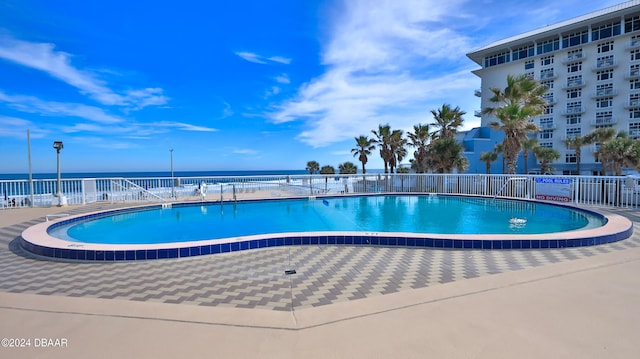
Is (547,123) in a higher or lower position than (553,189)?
higher

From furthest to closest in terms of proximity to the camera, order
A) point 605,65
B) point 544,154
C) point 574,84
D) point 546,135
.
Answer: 1. point 546,135
2. point 574,84
3. point 605,65
4. point 544,154

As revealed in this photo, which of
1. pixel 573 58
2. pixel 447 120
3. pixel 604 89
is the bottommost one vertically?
pixel 447 120

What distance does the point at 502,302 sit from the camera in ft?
8.11

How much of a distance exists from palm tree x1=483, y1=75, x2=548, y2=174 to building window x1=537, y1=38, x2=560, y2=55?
2874 cm

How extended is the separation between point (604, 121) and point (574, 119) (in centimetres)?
259

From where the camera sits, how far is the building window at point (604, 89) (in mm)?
31516

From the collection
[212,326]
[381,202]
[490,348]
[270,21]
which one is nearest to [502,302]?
[490,348]

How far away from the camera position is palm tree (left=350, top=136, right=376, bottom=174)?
82.2 ft

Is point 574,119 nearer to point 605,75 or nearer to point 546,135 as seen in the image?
point 546,135

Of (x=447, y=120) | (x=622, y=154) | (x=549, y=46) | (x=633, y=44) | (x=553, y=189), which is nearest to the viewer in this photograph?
(x=553, y=189)

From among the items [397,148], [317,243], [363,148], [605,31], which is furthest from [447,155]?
[605,31]

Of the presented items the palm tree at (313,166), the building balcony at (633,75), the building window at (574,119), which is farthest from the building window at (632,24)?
the palm tree at (313,166)

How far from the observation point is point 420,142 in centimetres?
2136

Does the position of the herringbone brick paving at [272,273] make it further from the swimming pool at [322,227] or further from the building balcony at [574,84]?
the building balcony at [574,84]
